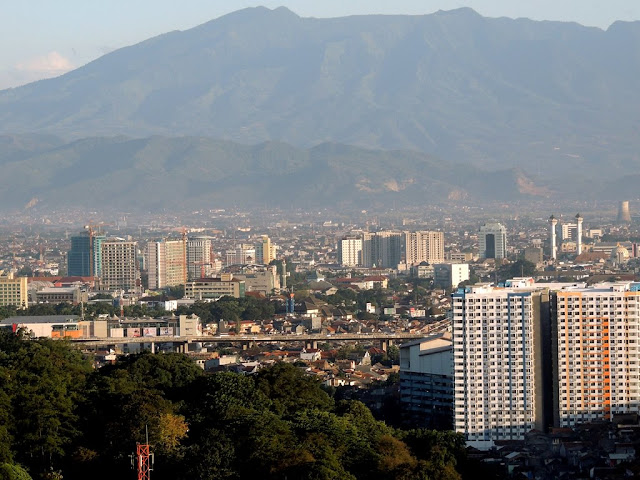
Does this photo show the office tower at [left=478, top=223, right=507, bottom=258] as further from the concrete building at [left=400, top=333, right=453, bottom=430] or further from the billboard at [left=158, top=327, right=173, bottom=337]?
the concrete building at [left=400, top=333, right=453, bottom=430]

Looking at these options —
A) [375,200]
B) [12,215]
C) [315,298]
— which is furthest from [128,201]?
[315,298]

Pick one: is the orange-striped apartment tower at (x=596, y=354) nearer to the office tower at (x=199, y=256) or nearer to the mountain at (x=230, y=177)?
the office tower at (x=199, y=256)

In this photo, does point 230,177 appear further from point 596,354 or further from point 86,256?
point 596,354

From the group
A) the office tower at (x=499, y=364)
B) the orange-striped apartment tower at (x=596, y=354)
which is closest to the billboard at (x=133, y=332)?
the office tower at (x=499, y=364)

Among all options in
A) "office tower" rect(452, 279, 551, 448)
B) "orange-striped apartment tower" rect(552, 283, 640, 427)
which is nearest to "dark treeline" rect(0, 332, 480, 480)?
"office tower" rect(452, 279, 551, 448)

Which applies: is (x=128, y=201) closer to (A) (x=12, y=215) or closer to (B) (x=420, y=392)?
(A) (x=12, y=215)

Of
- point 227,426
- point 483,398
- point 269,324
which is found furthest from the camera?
point 269,324

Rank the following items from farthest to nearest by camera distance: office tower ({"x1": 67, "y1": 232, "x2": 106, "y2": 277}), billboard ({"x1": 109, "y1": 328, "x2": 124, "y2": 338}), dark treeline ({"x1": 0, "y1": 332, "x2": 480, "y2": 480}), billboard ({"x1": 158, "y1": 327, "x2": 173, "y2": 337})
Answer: office tower ({"x1": 67, "y1": 232, "x2": 106, "y2": 277}), billboard ({"x1": 158, "y1": 327, "x2": 173, "y2": 337}), billboard ({"x1": 109, "y1": 328, "x2": 124, "y2": 338}), dark treeline ({"x1": 0, "y1": 332, "x2": 480, "y2": 480})
